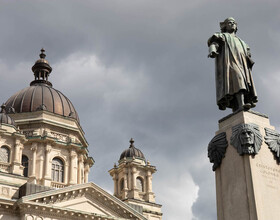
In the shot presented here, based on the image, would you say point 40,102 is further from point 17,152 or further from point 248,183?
point 248,183

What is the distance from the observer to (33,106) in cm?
5803

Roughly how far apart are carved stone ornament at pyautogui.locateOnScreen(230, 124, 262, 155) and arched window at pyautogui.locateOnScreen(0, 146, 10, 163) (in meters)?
39.2

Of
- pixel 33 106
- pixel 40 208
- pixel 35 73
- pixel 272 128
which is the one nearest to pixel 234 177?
pixel 272 128

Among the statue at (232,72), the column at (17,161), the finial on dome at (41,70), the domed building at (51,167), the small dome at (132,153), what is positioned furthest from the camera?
the finial on dome at (41,70)

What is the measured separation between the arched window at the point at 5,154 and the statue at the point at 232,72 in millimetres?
38252

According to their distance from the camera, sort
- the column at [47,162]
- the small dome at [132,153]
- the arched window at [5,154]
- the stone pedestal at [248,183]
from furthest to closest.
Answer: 1. the small dome at [132,153]
2. the column at [47,162]
3. the arched window at [5,154]
4. the stone pedestal at [248,183]

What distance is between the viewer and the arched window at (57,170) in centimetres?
5400

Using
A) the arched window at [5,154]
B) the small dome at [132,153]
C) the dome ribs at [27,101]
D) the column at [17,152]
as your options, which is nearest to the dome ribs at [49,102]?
the dome ribs at [27,101]

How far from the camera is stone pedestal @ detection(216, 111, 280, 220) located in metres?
9.30

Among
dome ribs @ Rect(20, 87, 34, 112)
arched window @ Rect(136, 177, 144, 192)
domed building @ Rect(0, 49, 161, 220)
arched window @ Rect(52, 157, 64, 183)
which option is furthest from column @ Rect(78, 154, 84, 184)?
dome ribs @ Rect(20, 87, 34, 112)

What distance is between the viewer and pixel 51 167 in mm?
54250

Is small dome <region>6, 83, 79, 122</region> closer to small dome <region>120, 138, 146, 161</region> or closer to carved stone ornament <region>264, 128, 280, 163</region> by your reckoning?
small dome <region>120, 138, 146, 161</region>

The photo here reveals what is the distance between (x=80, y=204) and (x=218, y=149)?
34103mm

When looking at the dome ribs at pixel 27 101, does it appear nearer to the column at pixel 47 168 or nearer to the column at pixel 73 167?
the column at pixel 47 168
